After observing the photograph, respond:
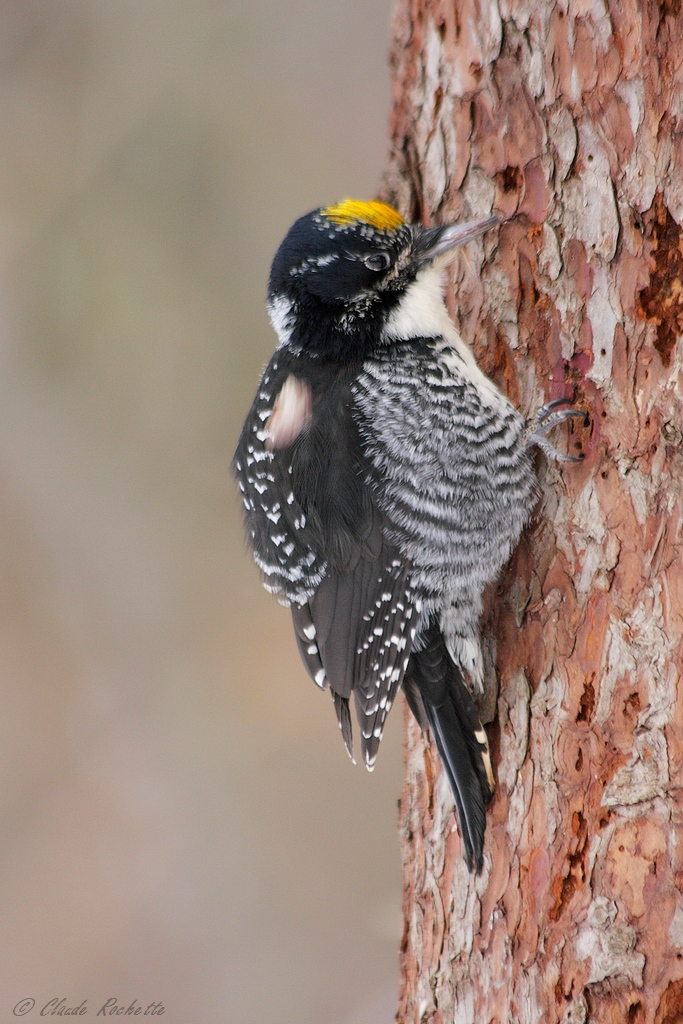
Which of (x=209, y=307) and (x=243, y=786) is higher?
(x=209, y=307)

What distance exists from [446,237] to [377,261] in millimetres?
181

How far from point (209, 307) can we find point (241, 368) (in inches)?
13.2

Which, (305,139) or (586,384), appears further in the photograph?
(305,139)

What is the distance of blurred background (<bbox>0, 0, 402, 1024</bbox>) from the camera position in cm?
410

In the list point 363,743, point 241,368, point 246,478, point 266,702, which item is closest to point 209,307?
point 241,368

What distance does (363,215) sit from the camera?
2283 millimetres

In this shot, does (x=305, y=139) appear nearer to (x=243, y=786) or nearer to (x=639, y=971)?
(x=243, y=786)

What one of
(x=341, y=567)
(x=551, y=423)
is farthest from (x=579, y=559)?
(x=341, y=567)

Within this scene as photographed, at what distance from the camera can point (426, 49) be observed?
2.45 m

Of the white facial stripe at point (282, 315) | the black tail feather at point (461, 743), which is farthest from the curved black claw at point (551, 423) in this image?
the white facial stripe at point (282, 315)

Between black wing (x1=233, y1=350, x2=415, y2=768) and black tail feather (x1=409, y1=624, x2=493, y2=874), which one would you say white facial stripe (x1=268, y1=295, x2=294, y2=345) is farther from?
black tail feather (x1=409, y1=624, x2=493, y2=874)

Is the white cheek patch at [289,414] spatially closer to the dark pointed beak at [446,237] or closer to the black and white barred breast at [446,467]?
the black and white barred breast at [446,467]

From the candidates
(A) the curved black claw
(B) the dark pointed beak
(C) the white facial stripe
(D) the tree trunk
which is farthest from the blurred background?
(A) the curved black claw

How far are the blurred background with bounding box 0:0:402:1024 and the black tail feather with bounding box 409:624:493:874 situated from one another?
7.25 ft
